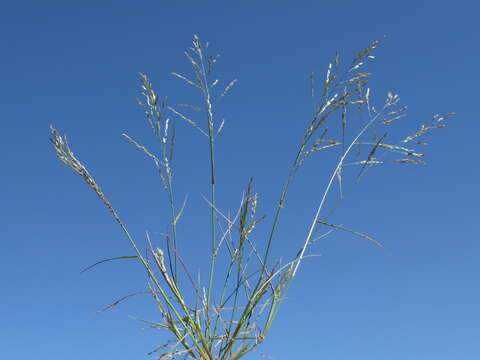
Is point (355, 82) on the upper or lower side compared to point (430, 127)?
upper

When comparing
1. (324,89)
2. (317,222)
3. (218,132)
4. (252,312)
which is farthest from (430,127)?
(252,312)

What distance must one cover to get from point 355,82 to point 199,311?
2.97 feet

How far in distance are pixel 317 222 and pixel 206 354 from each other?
535 millimetres

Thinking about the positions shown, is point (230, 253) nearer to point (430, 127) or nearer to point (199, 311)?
point (199, 311)

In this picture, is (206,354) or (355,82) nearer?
(206,354)

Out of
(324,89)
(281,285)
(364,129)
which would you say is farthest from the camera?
(364,129)

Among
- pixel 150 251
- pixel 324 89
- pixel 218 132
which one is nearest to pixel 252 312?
pixel 150 251

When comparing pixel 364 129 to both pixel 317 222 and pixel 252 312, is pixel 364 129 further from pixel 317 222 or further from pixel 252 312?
pixel 252 312

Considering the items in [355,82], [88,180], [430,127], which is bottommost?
A: [88,180]

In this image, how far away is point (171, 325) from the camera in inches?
65.8

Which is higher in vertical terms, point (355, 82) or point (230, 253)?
point (355, 82)

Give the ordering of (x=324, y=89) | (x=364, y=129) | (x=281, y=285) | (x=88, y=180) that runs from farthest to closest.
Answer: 1. (x=364, y=129)
2. (x=324, y=89)
3. (x=281, y=285)
4. (x=88, y=180)

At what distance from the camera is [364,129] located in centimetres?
200

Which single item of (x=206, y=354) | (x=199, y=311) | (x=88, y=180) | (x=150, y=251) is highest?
(x=88, y=180)
